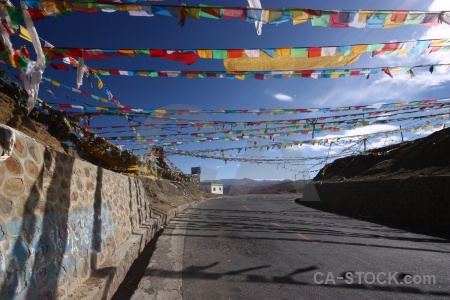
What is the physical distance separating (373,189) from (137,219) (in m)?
11.6

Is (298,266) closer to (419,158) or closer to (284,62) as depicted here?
(284,62)

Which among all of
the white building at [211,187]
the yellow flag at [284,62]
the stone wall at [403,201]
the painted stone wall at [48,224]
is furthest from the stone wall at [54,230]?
the white building at [211,187]

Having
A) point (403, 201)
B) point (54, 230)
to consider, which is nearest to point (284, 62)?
point (54, 230)

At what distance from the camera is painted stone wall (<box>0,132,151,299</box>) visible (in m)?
2.78

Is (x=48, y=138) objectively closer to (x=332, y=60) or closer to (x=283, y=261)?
(x=283, y=261)

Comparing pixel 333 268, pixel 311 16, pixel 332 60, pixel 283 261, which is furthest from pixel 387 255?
pixel 311 16

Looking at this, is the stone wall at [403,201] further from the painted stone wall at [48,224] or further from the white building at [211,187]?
the white building at [211,187]

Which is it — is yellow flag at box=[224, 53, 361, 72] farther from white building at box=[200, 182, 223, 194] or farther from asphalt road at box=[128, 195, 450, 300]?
white building at box=[200, 182, 223, 194]

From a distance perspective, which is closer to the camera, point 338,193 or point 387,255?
point 387,255

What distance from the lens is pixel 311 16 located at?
5465mm

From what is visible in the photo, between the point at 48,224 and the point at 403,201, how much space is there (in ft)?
42.0

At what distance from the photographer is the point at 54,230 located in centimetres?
357

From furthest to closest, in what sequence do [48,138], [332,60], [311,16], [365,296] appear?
[48,138] < [332,60] < [311,16] < [365,296]

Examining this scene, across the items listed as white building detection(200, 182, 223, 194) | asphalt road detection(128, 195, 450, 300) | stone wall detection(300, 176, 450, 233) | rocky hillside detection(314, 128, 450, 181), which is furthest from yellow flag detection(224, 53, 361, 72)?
white building detection(200, 182, 223, 194)
